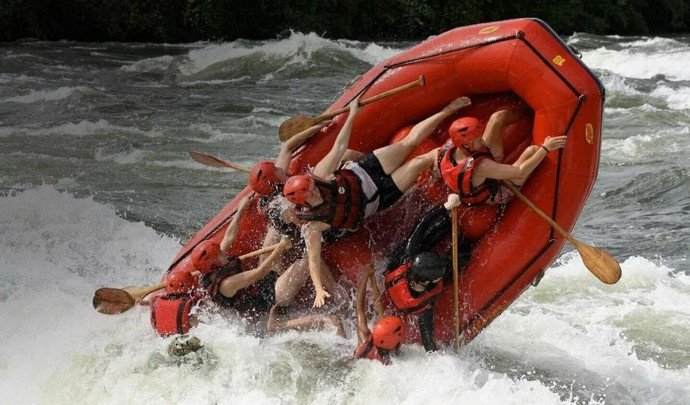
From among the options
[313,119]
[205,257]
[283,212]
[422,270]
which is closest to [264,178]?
[283,212]

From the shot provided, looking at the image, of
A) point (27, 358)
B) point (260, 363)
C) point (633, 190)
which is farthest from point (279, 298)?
point (633, 190)

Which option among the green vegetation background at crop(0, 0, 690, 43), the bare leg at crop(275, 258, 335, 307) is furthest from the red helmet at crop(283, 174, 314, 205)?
the green vegetation background at crop(0, 0, 690, 43)

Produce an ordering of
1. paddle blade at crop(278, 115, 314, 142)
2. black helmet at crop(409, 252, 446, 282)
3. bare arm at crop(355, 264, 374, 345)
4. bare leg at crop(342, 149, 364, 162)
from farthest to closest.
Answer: paddle blade at crop(278, 115, 314, 142) → bare leg at crop(342, 149, 364, 162) → bare arm at crop(355, 264, 374, 345) → black helmet at crop(409, 252, 446, 282)

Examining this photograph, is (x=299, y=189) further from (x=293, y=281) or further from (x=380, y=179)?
(x=293, y=281)

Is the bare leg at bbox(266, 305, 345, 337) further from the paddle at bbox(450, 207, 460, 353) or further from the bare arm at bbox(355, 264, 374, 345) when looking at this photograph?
the paddle at bbox(450, 207, 460, 353)

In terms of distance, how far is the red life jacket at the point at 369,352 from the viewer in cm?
453

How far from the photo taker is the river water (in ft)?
15.0

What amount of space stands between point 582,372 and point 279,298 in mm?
1657

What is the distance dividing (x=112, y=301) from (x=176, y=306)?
0.47 m

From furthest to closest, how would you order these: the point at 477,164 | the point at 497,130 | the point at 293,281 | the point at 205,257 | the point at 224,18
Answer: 1. the point at 224,18
2. the point at 293,281
3. the point at 205,257
4. the point at 497,130
5. the point at 477,164

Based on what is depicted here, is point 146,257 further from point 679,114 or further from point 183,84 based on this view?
point 183,84

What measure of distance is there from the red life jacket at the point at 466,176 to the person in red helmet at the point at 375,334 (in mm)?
682

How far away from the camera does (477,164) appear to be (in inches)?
171

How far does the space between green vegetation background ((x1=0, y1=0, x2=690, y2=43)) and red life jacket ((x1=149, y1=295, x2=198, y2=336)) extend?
551 inches
